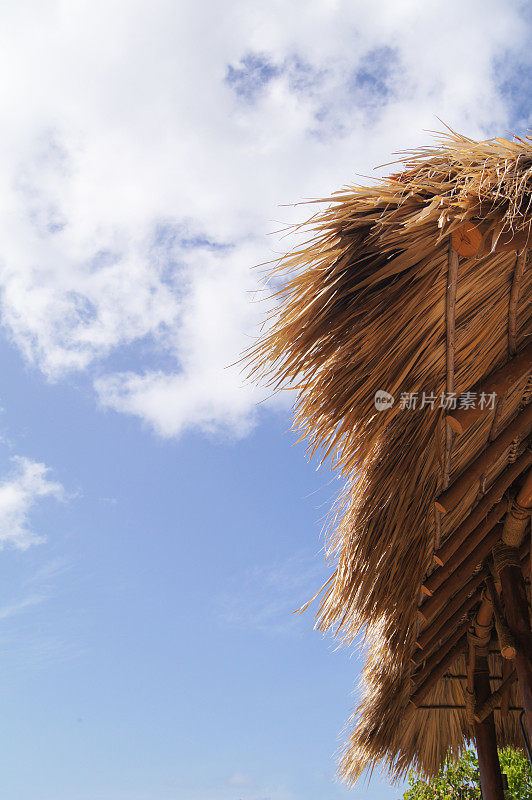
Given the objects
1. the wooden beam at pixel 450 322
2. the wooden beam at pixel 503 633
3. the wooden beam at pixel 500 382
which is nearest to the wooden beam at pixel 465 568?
the wooden beam at pixel 503 633

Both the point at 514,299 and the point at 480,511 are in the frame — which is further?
the point at 480,511

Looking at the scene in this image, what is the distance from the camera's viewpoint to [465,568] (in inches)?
93.2

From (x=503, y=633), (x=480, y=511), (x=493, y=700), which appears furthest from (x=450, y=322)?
(x=493, y=700)

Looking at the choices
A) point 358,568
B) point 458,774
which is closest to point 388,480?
point 358,568

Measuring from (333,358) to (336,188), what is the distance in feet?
1.28

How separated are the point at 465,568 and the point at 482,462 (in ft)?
2.10

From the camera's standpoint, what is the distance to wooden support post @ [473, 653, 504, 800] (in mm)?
2752

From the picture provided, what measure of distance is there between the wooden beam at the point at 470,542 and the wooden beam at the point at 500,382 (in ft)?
2.40

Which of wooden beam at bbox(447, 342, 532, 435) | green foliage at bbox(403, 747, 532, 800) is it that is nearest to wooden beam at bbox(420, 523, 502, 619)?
wooden beam at bbox(447, 342, 532, 435)

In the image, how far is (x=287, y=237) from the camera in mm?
1371

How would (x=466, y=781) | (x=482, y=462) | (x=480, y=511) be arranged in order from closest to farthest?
1. (x=482, y=462)
2. (x=480, y=511)
3. (x=466, y=781)

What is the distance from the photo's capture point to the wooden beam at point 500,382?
1.69m

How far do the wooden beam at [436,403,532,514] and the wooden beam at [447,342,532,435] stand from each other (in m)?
0.26

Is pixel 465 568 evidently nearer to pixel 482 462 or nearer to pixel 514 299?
pixel 482 462
